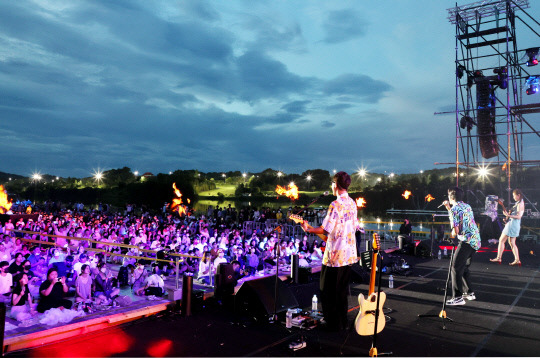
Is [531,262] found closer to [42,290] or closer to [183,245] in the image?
[183,245]

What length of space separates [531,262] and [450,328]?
921 centimetres

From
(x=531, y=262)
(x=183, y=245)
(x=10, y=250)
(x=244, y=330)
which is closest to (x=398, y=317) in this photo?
(x=244, y=330)

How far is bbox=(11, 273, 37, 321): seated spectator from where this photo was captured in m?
6.74

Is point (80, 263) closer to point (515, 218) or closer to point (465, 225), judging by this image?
point (465, 225)

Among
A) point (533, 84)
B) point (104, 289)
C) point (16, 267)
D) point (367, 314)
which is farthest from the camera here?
point (533, 84)

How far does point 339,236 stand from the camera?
4.96 m

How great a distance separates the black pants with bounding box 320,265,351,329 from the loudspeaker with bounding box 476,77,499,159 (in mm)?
18731

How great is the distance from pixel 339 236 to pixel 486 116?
19.5m

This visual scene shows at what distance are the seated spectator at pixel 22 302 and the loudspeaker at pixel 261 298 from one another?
13.5ft

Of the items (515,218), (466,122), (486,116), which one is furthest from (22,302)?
(486,116)

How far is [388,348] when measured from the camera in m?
4.86

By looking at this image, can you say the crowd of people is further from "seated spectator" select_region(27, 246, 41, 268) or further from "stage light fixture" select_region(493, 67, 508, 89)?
"stage light fixture" select_region(493, 67, 508, 89)

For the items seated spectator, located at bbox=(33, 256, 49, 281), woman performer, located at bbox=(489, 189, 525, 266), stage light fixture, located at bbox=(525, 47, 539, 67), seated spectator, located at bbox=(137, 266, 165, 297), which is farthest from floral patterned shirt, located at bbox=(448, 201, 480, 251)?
stage light fixture, located at bbox=(525, 47, 539, 67)

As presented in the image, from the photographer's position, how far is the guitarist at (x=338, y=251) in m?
4.96
